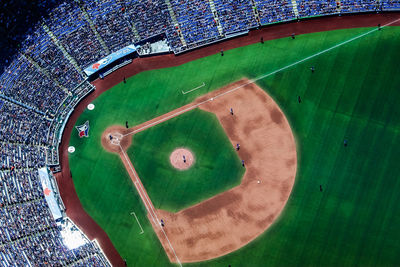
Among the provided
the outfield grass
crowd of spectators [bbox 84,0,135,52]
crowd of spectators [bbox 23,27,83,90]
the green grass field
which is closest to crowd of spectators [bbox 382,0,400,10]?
the green grass field

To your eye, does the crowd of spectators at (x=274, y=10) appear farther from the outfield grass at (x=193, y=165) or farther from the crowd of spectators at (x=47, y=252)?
the crowd of spectators at (x=47, y=252)

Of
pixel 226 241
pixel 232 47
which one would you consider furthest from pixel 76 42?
pixel 226 241

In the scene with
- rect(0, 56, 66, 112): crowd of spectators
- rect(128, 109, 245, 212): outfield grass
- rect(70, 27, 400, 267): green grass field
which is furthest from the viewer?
rect(0, 56, 66, 112): crowd of spectators

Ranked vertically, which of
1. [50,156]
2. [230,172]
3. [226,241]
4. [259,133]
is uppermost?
[259,133]

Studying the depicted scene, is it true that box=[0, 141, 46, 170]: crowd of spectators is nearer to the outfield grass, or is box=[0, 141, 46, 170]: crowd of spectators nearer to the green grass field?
the green grass field

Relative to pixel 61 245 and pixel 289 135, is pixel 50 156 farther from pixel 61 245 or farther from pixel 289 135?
pixel 289 135
